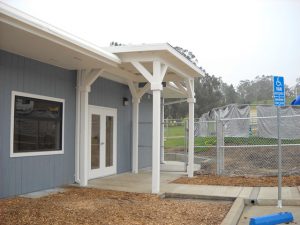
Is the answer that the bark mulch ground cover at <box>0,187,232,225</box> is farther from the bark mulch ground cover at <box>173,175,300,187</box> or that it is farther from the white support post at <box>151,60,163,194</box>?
the bark mulch ground cover at <box>173,175,300,187</box>

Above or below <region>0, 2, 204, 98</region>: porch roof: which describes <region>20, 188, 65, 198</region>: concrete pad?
below

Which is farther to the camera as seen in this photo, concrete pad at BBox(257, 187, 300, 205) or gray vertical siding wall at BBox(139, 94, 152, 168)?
gray vertical siding wall at BBox(139, 94, 152, 168)

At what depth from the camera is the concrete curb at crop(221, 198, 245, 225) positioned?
6.70 meters

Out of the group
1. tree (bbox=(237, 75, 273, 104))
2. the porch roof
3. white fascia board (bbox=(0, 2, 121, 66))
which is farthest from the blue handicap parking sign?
tree (bbox=(237, 75, 273, 104))

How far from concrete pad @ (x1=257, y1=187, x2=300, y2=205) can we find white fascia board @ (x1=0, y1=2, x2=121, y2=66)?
485 cm

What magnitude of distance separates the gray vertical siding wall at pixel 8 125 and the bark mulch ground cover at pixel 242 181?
350 cm

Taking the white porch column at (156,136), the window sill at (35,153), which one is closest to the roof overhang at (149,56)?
the white porch column at (156,136)

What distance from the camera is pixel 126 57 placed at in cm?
1009

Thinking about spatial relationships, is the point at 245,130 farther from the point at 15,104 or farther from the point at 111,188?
the point at 15,104

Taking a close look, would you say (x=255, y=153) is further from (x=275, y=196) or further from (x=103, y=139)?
(x=275, y=196)

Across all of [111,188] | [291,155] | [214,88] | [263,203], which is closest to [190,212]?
[263,203]

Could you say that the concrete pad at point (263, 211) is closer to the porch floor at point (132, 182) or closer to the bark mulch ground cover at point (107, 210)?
the bark mulch ground cover at point (107, 210)

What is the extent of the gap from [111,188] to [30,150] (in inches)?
90.0

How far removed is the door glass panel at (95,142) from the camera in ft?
39.2
